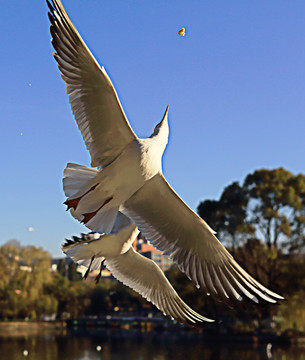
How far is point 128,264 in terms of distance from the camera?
4367mm

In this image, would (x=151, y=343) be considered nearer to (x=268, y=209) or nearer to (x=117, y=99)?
(x=268, y=209)

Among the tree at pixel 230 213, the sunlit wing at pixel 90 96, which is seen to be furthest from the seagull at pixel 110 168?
the tree at pixel 230 213

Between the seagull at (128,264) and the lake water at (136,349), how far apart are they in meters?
14.9

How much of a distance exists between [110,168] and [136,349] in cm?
1922

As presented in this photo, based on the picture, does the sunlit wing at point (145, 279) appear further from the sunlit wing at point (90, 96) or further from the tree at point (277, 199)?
the tree at point (277, 199)

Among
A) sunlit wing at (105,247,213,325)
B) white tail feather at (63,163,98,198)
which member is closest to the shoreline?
sunlit wing at (105,247,213,325)

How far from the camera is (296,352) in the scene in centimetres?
1895

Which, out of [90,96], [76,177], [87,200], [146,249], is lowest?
[87,200]

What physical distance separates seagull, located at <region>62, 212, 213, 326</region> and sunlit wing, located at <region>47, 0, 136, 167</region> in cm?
55

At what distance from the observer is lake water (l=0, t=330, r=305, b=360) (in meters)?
18.7

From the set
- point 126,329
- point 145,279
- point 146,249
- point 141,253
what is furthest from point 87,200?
point 126,329

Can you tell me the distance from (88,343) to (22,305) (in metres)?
4.37

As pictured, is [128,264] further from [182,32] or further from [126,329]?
[126,329]

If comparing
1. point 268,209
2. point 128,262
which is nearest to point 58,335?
point 268,209
